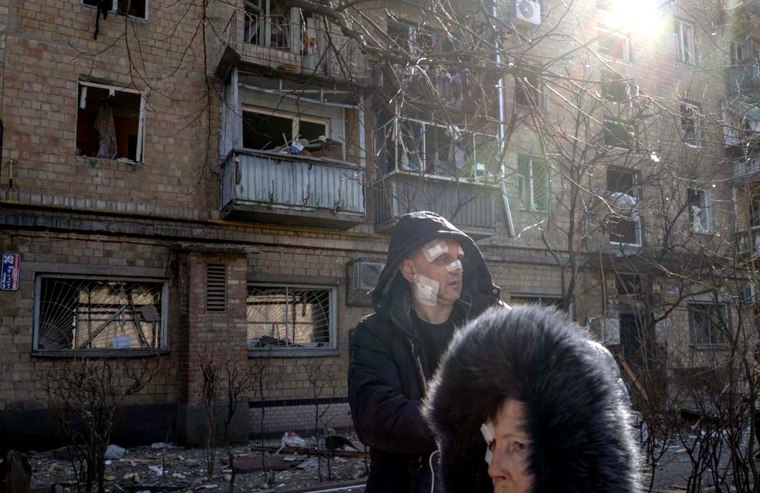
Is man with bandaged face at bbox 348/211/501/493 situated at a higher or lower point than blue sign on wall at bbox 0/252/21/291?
lower

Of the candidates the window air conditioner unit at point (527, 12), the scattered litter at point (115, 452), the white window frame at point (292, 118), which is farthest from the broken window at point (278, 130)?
the scattered litter at point (115, 452)

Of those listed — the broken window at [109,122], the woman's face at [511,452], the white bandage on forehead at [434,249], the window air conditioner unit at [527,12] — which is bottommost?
the woman's face at [511,452]

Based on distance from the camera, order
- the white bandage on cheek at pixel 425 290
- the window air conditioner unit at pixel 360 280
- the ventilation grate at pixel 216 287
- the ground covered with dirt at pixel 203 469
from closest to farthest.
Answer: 1. the white bandage on cheek at pixel 425 290
2. the ground covered with dirt at pixel 203 469
3. the ventilation grate at pixel 216 287
4. the window air conditioner unit at pixel 360 280

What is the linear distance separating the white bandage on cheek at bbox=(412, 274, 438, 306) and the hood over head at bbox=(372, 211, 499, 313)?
0.07m

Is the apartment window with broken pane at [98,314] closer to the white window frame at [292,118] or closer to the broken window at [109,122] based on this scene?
the broken window at [109,122]

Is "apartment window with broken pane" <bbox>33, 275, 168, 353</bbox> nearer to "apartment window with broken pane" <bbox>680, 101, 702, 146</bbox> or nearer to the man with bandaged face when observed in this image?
"apartment window with broken pane" <bbox>680, 101, 702, 146</bbox>

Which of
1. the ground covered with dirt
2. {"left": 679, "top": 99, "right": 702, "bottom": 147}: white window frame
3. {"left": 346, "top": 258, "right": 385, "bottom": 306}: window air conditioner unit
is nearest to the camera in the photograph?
{"left": 679, "top": 99, "right": 702, "bottom": 147}: white window frame

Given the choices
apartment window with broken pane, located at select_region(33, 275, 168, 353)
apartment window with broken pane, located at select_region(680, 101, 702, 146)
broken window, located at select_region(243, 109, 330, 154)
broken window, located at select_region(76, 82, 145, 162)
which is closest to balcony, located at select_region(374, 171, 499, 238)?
broken window, located at select_region(243, 109, 330, 154)

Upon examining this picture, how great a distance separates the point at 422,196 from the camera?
44.3 feet

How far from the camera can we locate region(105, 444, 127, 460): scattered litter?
9.93 metres

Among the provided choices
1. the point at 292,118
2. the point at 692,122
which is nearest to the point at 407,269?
the point at 692,122

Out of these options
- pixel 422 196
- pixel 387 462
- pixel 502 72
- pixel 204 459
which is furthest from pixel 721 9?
pixel 204 459

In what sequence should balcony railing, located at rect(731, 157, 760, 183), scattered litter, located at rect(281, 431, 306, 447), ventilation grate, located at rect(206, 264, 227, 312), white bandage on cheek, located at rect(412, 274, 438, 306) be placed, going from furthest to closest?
ventilation grate, located at rect(206, 264, 227, 312), scattered litter, located at rect(281, 431, 306, 447), balcony railing, located at rect(731, 157, 760, 183), white bandage on cheek, located at rect(412, 274, 438, 306)

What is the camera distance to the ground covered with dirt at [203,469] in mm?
7855
